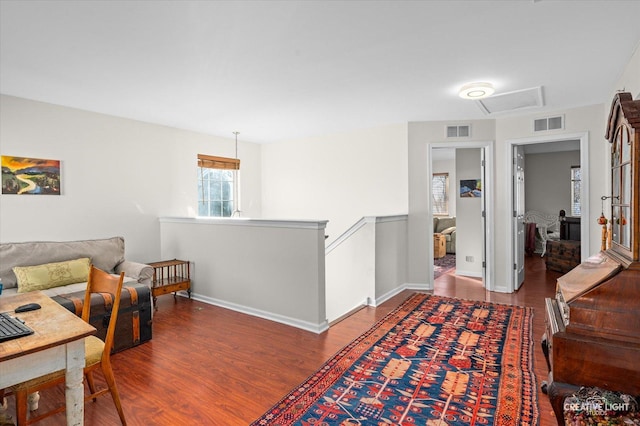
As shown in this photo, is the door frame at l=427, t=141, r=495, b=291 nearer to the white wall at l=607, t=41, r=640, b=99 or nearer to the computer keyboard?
the white wall at l=607, t=41, r=640, b=99

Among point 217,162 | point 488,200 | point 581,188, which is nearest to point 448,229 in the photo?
Result: point 488,200

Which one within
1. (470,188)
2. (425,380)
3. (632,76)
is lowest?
(425,380)

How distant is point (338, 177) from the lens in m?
5.88

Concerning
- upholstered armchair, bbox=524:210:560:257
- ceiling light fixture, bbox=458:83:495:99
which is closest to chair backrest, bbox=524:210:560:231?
upholstered armchair, bbox=524:210:560:257

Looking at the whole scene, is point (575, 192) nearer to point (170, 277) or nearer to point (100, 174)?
point (170, 277)

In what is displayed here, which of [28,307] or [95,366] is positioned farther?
[95,366]

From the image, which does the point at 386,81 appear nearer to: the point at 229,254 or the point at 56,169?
the point at 229,254

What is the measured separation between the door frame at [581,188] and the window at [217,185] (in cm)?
443

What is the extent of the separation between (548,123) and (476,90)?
1.71 metres

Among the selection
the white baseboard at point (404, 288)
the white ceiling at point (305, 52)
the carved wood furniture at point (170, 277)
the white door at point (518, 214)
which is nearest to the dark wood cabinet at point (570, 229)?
the white door at point (518, 214)

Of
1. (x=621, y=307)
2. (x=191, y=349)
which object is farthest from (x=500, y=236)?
(x=191, y=349)

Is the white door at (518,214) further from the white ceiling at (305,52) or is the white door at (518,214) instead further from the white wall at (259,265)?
the white wall at (259,265)

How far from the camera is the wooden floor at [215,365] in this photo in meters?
2.17

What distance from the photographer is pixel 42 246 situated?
367 centimetres
